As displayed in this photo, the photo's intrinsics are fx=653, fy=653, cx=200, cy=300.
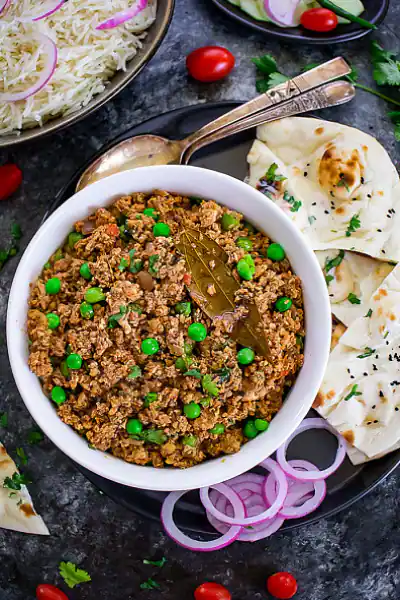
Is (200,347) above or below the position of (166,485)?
above

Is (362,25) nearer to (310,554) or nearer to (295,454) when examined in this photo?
(295,454)

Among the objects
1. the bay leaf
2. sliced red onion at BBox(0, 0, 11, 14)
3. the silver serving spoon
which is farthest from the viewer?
the silver serving spoon

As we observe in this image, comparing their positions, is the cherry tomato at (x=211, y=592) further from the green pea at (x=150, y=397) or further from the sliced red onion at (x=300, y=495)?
the green pea at (x=150, y=397)

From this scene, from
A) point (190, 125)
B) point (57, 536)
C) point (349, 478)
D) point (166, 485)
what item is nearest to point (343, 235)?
point (190, 125)

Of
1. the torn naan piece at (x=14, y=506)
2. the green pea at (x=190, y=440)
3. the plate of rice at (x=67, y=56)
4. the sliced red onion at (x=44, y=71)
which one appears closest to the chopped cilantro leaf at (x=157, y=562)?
the torn naan piece at (x=14, y=506)

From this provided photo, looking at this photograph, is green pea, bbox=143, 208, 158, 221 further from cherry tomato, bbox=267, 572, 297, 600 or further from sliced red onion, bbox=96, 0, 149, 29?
cherry tomato, bbox=267, 572, 297, 600

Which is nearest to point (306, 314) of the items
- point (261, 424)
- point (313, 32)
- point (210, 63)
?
point (261, 424)

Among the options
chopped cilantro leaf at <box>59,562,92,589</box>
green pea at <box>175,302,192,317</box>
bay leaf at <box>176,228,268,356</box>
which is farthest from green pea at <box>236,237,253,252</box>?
chopped cilantro leaf at <box>59,562,92,589</box>
